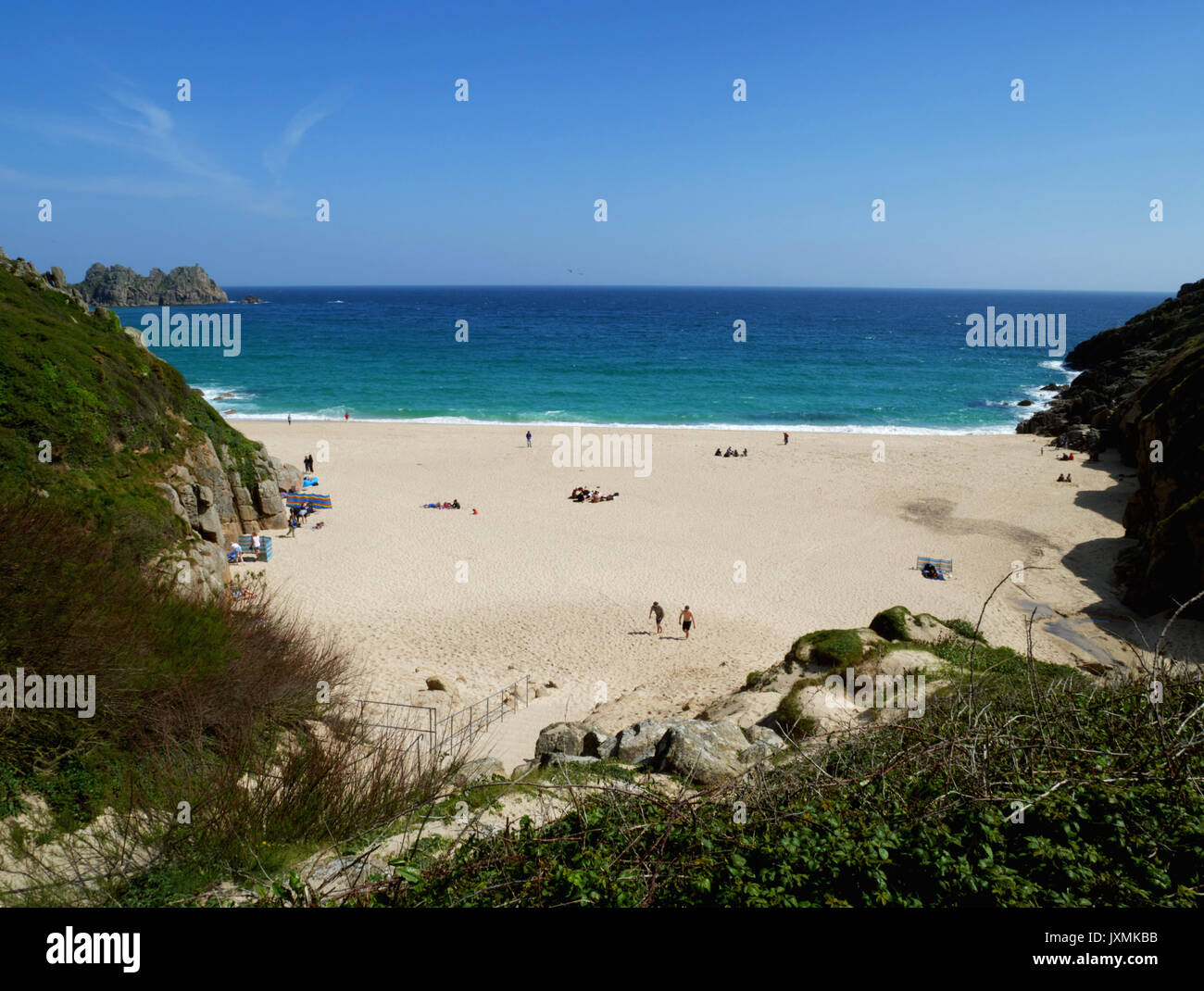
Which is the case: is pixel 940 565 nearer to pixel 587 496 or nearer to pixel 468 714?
pixel 587 496

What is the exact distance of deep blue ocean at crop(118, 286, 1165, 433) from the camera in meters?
53.7

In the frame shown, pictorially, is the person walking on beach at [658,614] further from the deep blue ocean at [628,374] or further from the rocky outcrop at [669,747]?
the deep blue ocean at [628,374]

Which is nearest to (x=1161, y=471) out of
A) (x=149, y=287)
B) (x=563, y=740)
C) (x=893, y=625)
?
(x=893, y=625)

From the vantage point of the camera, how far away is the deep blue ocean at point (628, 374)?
53688 millimetres

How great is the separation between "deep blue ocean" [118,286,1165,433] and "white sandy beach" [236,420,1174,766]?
1555 cm

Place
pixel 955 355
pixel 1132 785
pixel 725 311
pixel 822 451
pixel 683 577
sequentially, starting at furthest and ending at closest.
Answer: pixel 725 311 → pixel 955 355 → pixel 822 451 → pixel 683 577 → pixel 1132 785

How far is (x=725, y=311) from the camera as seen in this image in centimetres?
17012

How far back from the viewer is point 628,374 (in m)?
70.4

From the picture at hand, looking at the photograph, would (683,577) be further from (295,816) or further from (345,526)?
(295,816)

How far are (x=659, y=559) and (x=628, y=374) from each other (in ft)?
162

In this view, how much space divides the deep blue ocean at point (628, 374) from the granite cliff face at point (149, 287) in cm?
4305

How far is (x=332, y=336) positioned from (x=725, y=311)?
99030 millimetres

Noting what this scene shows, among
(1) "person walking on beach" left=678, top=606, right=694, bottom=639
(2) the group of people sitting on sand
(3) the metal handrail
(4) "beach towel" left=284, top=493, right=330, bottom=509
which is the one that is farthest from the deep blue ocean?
(3) the metal handrail
